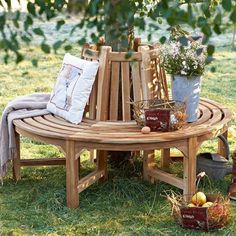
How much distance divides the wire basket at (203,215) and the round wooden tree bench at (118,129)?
0.32 metres

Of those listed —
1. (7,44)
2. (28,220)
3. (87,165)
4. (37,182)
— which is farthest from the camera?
(87,165)

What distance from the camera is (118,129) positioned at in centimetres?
417

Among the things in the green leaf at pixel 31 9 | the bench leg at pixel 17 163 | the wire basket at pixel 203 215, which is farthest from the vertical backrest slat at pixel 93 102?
the green leaf at pixel 31 9

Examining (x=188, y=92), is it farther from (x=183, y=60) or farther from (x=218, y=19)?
(x=218, y=19)

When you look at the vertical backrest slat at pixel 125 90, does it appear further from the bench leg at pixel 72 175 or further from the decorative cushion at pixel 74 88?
the bench leg at pixel 72 175

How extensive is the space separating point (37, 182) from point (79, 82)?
3.04 ft

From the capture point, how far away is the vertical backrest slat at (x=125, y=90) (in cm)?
438

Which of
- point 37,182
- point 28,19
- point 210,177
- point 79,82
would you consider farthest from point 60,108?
point 28,19

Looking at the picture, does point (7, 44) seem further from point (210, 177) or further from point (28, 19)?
point (210, 177)

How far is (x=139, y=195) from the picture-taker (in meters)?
4.41

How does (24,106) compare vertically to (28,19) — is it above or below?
below

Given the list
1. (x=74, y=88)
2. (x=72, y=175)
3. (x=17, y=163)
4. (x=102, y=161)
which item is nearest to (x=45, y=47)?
(x=72, y=175)

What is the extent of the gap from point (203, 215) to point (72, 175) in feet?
2.97

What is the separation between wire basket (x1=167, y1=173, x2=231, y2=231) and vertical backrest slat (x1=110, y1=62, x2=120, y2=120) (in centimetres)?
87
